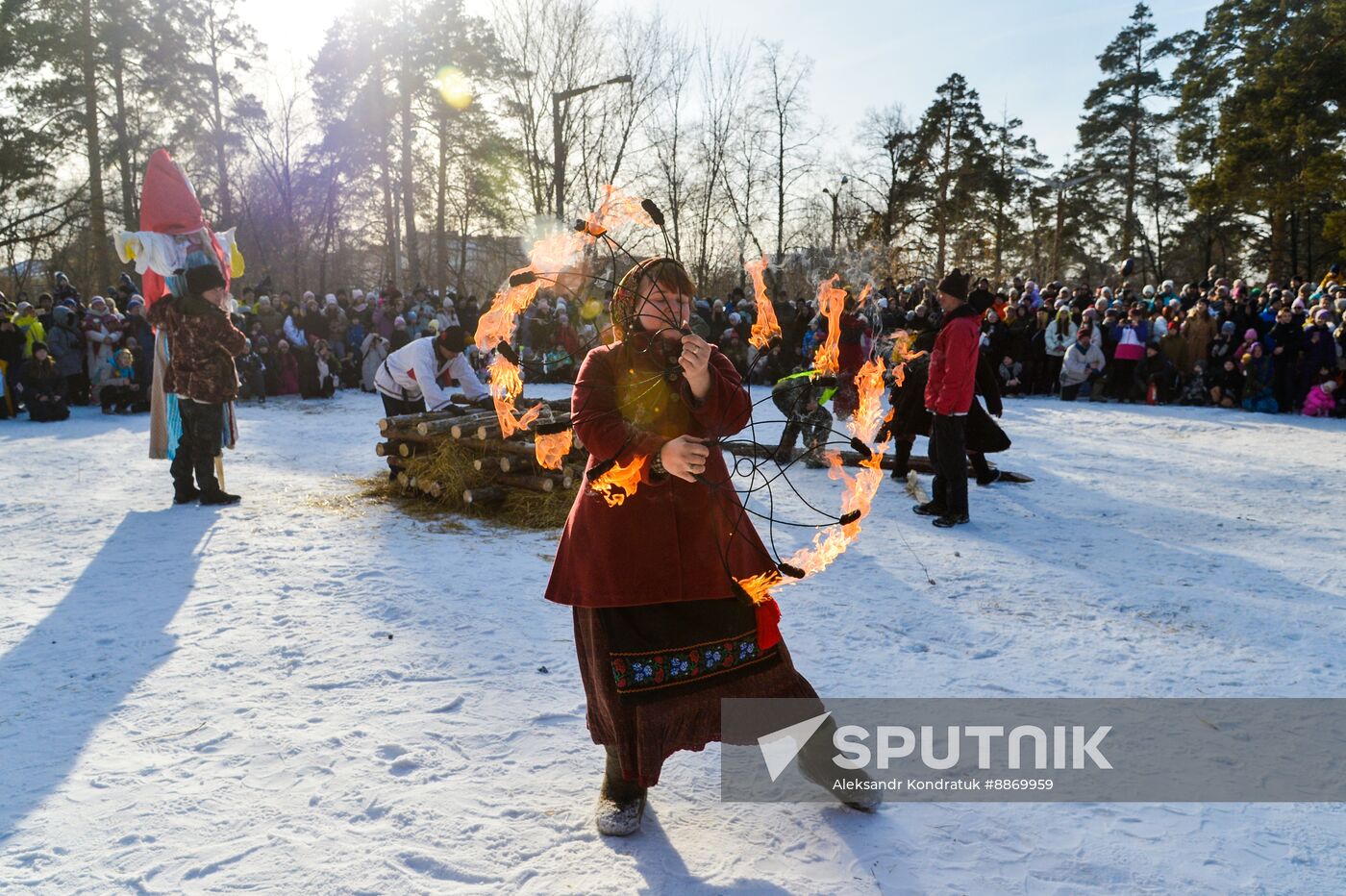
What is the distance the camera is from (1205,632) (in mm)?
4562

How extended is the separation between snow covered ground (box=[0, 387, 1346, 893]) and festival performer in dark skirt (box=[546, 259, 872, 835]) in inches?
18.0

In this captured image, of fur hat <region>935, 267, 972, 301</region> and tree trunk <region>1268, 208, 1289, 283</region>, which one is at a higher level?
tree trunk <region>1268, 208, 1289, 283</region>

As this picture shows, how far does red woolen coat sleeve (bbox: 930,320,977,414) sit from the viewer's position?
6.59 meters

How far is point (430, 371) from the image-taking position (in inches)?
318

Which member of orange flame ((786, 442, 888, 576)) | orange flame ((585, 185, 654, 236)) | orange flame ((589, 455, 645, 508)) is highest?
orange flame ((585, 185, 654, 236))

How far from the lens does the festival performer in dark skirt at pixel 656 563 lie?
2547mm

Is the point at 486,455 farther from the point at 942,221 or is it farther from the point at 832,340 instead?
the point at 942,221

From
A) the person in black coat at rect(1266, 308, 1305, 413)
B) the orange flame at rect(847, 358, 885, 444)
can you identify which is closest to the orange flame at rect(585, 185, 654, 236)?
the orange flame at rect(847, 358, 885, 444)

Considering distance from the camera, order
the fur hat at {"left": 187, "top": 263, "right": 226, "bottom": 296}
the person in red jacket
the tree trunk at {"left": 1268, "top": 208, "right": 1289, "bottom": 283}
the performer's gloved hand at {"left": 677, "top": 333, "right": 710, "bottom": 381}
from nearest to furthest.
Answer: the performer's gloved hand at {"left": 677, "top": 333, "right": 710, "bottom": 381}
the person in red jacket
the fur hat at {"left": 187, "top": 263, "right": 226, "bottom": 296}
the tree trunk at {"left": 1268, "top": 208, "right": 1289, "bottom": 283}

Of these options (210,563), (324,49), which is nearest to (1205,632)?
(210,563)

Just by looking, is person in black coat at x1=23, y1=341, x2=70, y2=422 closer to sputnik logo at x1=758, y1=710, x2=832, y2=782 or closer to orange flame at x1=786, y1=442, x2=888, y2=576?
sputnik logo at x1=758, y1=710, x2=832, y2=782

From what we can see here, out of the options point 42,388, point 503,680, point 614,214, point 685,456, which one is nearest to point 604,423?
point 685,456

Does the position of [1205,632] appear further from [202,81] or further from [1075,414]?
[202,81]

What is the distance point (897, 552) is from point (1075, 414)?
28.6 ft
